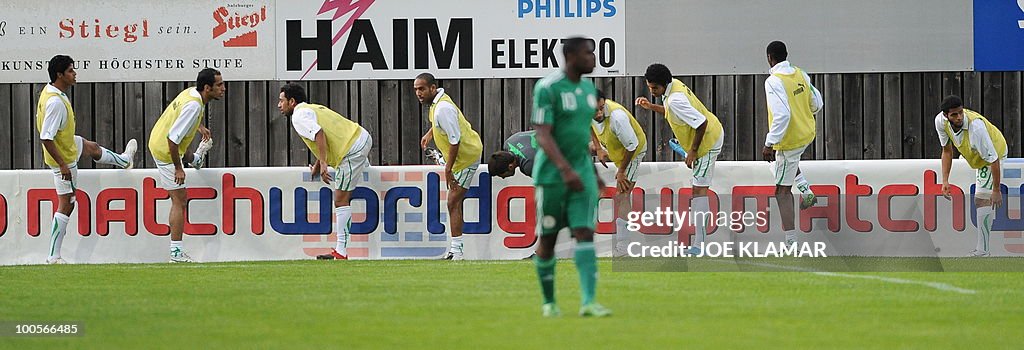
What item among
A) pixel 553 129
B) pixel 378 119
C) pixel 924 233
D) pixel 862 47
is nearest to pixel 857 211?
pixel 924 233

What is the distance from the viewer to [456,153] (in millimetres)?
14352

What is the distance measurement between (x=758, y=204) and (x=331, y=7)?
519 cm

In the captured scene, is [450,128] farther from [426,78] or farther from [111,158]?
[111,158]

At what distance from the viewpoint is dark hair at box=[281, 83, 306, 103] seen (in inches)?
585

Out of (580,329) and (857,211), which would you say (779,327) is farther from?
(857,211)

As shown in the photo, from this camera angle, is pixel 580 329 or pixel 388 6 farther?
pixel 388 6

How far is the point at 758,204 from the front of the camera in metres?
14.6

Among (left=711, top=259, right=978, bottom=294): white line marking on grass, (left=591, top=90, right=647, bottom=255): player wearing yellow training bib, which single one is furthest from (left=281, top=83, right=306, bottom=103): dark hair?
(left=711, top=259, right=978, bottom=294): white line marking on grass

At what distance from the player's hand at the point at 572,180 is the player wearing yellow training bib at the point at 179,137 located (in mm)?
7608

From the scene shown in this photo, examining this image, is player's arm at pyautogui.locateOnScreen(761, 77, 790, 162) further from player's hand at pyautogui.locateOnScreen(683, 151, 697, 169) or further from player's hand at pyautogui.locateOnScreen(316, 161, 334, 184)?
player's hand at pyautogui.locateOnScreen(316, 161, 334, 184)

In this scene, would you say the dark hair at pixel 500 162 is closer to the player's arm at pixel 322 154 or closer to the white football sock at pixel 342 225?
the white football sock at pixel 342 225

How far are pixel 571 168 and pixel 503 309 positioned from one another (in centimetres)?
112

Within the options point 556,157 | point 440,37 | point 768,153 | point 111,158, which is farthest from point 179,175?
point 556,157

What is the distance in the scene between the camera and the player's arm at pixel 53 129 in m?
14.3
